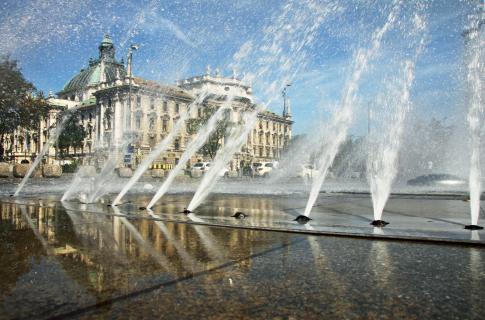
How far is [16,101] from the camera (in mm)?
29266

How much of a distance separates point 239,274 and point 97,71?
3797 inches

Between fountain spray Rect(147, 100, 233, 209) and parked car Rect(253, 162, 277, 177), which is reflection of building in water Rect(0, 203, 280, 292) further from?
parked car Rect(253, 162, 277, 177)

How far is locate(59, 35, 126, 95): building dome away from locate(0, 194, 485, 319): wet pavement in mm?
85694

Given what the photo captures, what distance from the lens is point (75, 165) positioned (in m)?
38.4

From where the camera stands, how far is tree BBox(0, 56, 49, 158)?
2861 cm

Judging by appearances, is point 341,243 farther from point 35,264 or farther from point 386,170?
point 386,170

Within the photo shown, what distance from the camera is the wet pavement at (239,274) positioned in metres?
2.16

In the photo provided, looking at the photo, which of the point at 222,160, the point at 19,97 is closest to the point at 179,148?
the point at 19,97

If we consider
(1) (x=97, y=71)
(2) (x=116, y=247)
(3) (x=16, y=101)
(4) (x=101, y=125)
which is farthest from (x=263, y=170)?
(1) (x=97, y=71)

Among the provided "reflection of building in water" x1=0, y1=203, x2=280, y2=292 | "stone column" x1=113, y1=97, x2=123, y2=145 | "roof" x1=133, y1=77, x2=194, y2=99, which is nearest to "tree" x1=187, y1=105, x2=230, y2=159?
"roof" x1=133, y1=77, x2=194, y2=99

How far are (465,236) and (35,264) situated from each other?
155 inches

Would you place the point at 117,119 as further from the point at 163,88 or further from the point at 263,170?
the point at 263,170

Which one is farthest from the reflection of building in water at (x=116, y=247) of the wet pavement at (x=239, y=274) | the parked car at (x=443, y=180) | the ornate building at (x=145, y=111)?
the ornate building at (x=145, y=111)

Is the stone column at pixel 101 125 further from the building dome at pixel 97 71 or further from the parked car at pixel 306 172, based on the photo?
the parked car at pixel 306 172
